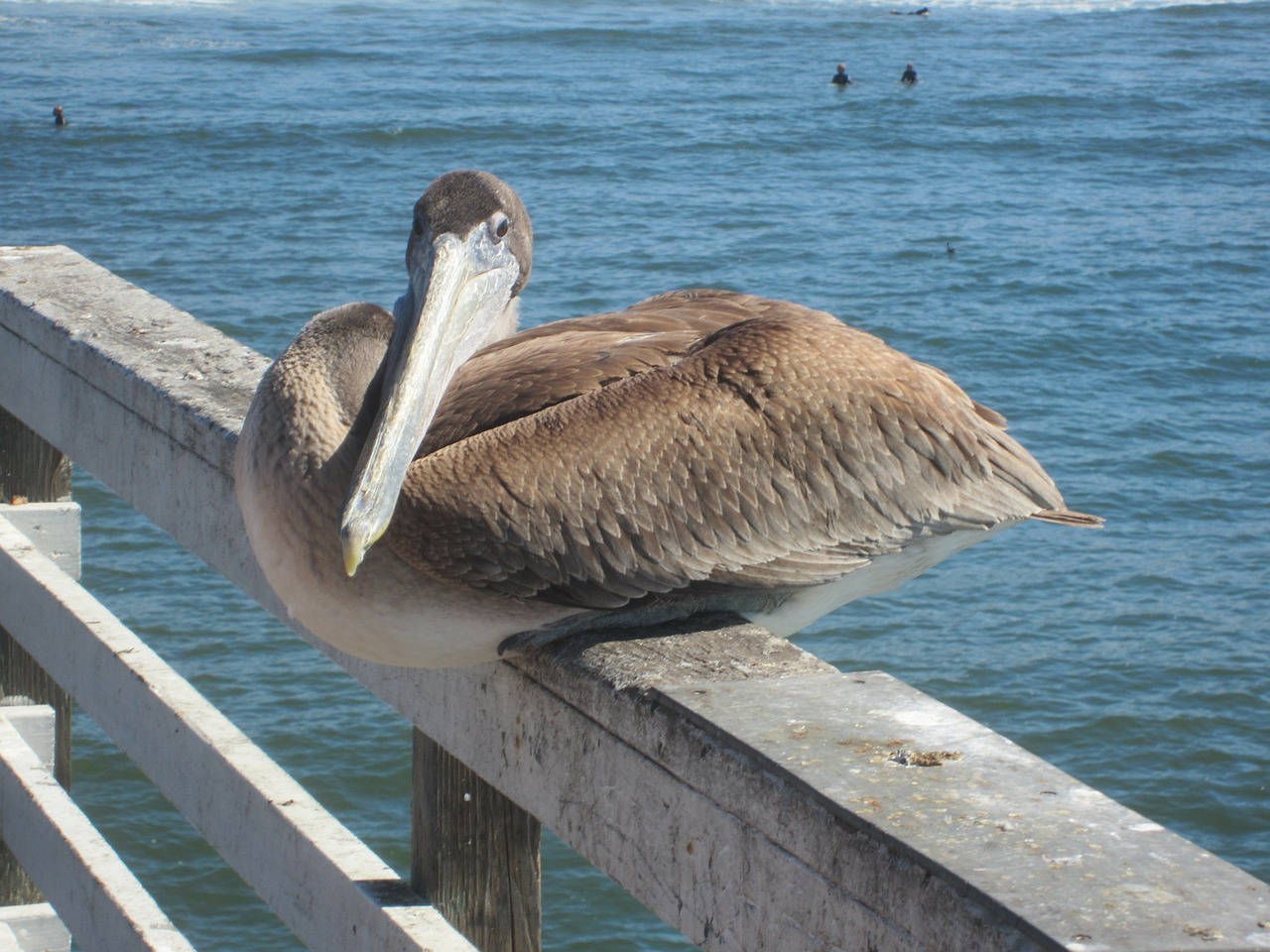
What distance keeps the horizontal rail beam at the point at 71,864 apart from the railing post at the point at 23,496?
31cm

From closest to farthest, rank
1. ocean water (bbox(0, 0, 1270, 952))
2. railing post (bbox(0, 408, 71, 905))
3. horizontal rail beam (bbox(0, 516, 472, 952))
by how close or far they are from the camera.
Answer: horizontal rail beam (bbox(0, 516, 472, 952)) < railing post (bbox(0, 408, 71, 905)) < ocean water (bbox(0, 0, 1270, 952))

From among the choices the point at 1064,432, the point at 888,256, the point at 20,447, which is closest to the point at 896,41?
the point at 888,256

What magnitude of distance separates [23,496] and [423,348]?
1.60m

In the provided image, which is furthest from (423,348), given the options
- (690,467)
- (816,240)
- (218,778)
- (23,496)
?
(816,240)

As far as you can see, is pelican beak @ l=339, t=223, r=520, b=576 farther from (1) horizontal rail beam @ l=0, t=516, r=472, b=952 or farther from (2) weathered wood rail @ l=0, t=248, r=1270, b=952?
(1) horizontal rail beam @ l=0, t=516, r=472, b=952

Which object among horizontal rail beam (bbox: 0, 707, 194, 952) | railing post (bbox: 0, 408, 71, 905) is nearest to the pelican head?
horizontal rail beam (bbox: 0, 707, 194, 952)

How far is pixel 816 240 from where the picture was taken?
3244 cm

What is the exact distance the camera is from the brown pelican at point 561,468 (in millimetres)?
2461

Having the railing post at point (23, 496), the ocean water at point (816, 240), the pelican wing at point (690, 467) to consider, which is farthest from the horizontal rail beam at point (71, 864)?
the ocean water at point (816, 240)

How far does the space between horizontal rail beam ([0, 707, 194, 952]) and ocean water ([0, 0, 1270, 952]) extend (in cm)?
989

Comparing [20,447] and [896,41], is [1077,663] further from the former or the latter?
[896,41]

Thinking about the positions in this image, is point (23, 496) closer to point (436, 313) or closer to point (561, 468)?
point (436, 313)

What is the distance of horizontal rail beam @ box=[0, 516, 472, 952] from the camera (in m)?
2.27

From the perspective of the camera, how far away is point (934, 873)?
1377mm
